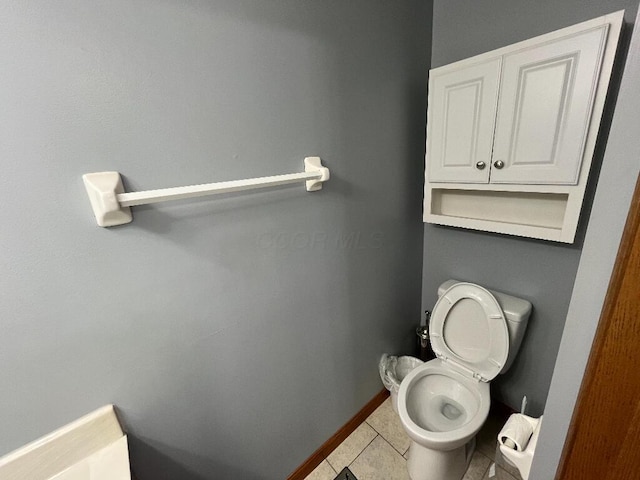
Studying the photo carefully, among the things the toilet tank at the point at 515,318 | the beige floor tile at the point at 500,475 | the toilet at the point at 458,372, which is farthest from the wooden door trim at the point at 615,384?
the beige floor tile at the point at 500,475

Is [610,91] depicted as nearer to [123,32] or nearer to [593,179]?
[593,179]

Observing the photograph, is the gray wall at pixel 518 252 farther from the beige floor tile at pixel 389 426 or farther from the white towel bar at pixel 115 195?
the white towel bar at pixel 115 195

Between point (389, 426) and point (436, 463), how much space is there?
38 cm

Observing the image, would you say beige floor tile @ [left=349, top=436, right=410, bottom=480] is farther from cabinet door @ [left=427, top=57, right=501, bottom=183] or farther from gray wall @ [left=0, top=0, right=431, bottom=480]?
cabinet door @ [left=427, top=57, right=501, bottom=183]

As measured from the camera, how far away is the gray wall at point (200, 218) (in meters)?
0.58

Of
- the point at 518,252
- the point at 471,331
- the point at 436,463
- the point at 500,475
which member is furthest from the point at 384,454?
the point at 518,252

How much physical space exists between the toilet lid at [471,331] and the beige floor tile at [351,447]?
60 cm

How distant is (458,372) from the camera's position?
1.35m

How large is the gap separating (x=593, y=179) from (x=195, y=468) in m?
1.79

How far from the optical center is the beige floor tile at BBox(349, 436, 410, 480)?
1.30 meters

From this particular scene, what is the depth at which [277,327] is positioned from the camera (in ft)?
3.45

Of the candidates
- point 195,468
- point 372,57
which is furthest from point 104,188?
point 372,57

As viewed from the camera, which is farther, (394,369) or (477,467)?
(394,369)

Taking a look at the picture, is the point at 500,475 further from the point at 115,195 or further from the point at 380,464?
the point at 115,195
